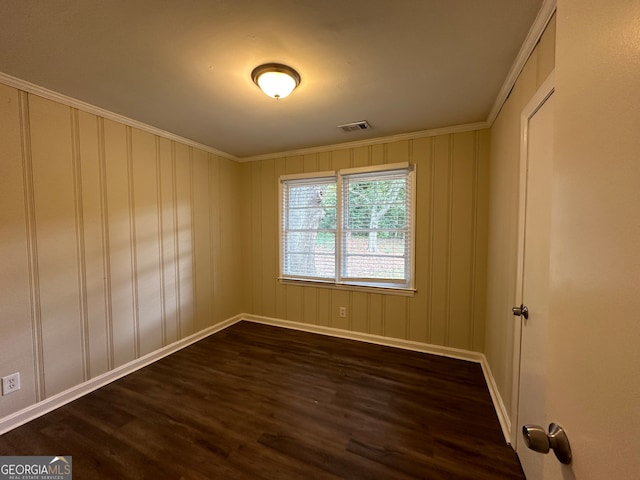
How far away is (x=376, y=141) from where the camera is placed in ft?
9.94

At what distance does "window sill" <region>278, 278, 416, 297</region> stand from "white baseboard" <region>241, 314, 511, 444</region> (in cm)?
53

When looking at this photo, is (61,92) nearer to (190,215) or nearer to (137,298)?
(190,215)

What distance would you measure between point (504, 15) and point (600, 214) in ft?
4.80

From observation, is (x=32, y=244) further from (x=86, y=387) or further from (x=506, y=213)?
(x=506, y=213)

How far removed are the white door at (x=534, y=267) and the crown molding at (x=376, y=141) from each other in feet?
3.88

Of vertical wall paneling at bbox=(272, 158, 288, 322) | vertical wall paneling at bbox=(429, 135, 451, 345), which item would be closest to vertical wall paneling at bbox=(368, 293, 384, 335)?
vertical wall paneling at bbox=(429, 135, 451, 345)

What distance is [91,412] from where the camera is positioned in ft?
6.42

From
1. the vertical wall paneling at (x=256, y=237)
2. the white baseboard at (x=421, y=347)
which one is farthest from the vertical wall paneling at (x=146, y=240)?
the white baseboard at (x=421, y=347)

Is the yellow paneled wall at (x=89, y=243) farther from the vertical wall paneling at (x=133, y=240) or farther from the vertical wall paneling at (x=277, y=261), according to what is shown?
the vertical wall paneling at (x=277, y=261)

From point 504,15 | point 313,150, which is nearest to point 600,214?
point 504,15

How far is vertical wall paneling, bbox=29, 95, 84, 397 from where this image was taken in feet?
6.43

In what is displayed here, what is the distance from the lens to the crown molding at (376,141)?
8.71 feet

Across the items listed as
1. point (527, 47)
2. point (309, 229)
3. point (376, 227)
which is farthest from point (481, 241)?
point (309, 229)

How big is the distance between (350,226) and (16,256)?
2906 mm
